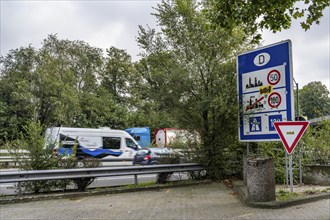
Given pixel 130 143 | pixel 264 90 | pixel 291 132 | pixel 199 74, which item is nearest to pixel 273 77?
pixel 264 90

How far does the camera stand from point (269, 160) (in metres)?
7.16

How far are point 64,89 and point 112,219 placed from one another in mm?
27571

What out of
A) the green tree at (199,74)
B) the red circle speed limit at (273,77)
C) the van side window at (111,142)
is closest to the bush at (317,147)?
the green tree at (199,74)

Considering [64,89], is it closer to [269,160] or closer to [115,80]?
[115,80]

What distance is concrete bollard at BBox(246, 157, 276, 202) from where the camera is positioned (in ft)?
23.2

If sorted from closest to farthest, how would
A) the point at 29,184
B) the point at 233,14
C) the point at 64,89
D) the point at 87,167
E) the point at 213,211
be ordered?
1. the point at 213,211
2. the point at 233,14
3. the point at 29,184
4. the point at 87,167
5. the point at 64,89

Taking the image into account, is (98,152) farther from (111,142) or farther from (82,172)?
(82,172)

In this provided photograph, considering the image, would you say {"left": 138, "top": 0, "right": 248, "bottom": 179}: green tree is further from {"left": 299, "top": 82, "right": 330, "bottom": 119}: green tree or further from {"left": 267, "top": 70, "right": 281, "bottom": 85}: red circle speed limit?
{"left": 299, "top": 82, "right": 330, "bottom": 119}: green tree

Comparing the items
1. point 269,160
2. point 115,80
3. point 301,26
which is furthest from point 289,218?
point 115,80

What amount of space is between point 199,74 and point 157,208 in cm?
530

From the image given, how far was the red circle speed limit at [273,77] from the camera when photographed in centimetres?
892

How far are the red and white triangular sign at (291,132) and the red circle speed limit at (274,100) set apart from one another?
1.20 meters

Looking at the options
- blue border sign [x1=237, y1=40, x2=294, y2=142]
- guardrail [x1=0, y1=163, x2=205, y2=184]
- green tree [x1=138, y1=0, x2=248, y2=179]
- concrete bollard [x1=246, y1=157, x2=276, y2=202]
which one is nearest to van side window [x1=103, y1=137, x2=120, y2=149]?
green tree [x1=138, y1=0, x2=248, y2=179]

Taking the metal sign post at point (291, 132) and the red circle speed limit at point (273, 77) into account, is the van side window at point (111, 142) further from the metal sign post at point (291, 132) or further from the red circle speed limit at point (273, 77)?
the metal sign post at point (291, 132)
